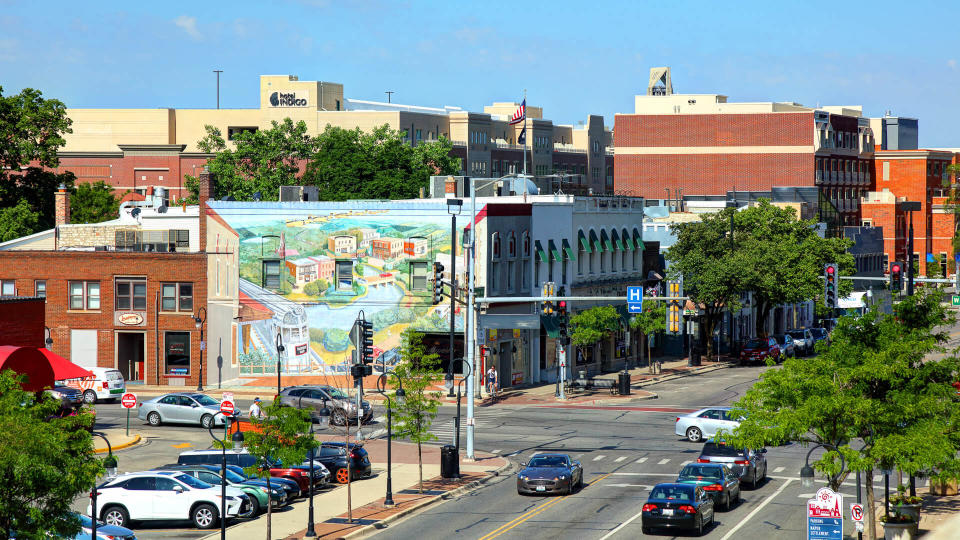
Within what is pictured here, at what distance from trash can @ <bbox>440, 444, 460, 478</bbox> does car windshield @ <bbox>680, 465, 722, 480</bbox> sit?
28.5 ft

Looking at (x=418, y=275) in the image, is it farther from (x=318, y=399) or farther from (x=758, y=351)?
(x=758, y=351)

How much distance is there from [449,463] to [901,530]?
1617 cm

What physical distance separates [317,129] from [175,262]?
7550 centimetres

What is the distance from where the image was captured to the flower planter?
33125 mm

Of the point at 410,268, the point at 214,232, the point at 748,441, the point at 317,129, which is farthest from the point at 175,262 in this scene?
the point at 317,129

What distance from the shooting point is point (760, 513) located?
3831 centimetres

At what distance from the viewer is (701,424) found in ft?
171

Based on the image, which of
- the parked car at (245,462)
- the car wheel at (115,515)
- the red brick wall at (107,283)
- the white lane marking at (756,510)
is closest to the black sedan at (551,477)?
the white lane marking at (756,510)

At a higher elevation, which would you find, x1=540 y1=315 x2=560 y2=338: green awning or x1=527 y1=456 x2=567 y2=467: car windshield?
x1=540 y1=315 x2=560 y2=338: green awning

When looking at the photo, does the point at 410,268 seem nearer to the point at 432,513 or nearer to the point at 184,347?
the point at 184,347

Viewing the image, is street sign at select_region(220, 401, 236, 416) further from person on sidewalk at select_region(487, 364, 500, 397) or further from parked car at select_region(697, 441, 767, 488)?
person on sidewalk at select_region(487, 364, 500, 397)

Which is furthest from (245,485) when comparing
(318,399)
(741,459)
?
(318,399)

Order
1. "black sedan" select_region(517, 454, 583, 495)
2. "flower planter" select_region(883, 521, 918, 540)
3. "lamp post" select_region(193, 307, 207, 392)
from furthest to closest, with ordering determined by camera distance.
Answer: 1. "lamp post" select_region(193, 307, 207, 392)
2. "black sedan" select_region(517, 454, 583, 495)
3. "flower planter" select_region(883, 521, 918, 540)

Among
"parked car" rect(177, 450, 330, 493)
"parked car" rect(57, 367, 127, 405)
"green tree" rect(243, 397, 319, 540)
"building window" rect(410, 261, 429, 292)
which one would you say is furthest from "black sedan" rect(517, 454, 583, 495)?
"parked car" rect(57, 367, 127, 405)
